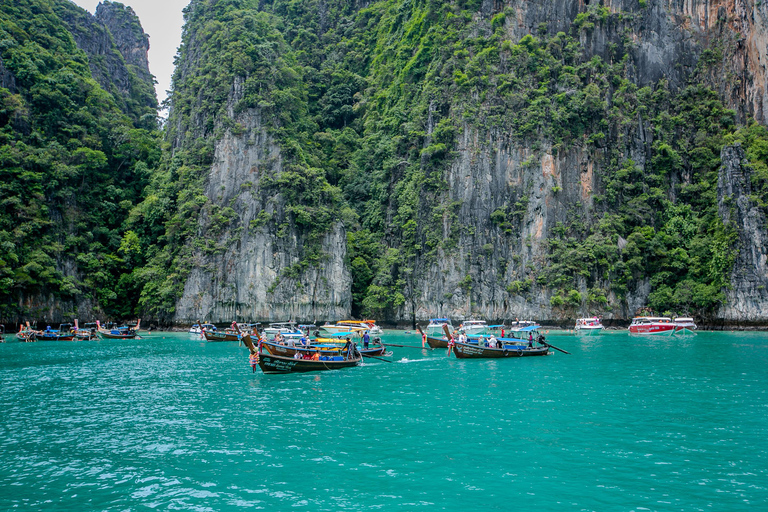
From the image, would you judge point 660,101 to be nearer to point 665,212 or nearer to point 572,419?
point 665,212

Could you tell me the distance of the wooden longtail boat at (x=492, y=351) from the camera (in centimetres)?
3397

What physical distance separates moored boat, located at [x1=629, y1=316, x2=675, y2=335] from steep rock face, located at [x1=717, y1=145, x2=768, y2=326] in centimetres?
674

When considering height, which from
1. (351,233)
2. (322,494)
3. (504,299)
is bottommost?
(322,494)

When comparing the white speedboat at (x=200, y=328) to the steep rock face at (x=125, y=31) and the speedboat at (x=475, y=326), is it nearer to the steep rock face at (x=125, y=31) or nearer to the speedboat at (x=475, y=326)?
the speedboat at (x=475, y=326)

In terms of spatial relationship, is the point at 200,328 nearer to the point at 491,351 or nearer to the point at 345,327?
the point at 345,327

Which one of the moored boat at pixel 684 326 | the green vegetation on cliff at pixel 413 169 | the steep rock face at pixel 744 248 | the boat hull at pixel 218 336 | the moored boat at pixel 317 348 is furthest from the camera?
the green vegetation on cliff at pixel 413 169

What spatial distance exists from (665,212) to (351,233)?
39.6 metres

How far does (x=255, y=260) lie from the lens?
6191 cm

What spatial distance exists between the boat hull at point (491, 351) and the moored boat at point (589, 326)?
2186 cm

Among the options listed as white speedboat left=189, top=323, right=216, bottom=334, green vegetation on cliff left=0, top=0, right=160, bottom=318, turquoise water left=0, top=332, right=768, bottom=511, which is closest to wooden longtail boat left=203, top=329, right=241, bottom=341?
white speedboat left=189, top=323, right=216, bottom=334

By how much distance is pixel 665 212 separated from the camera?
65250 mm

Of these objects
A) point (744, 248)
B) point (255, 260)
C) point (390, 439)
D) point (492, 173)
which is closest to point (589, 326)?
point (744, 248)

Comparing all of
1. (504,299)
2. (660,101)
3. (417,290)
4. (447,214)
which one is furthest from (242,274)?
(660,101)

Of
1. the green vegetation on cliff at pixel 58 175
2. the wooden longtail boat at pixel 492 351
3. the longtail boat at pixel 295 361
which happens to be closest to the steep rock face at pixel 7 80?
the green vegetation on cliff at pixel 58 175
